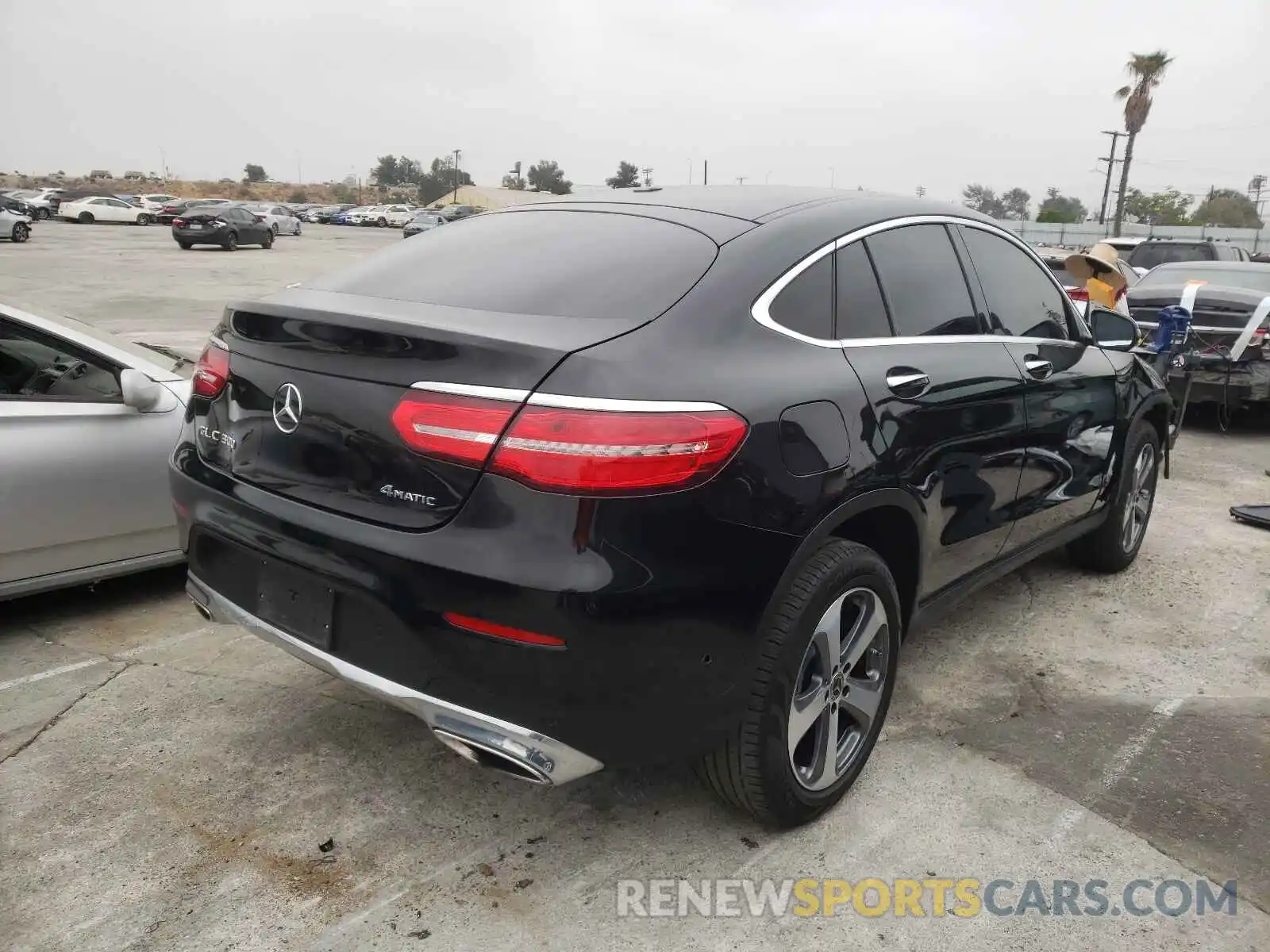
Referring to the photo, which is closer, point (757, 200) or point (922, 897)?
point (922, 897)

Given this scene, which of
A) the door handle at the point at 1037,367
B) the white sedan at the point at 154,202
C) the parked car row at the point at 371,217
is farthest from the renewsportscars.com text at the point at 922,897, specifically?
the parked car row at the point at 371,217

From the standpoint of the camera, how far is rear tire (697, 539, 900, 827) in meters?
2.41

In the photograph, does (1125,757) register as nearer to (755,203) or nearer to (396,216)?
(755,203)

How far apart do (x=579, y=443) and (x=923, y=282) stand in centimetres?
157

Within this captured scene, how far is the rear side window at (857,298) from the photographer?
277 cm

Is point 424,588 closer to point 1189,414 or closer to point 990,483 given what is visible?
point 990,483

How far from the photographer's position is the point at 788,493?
2336 millimetres

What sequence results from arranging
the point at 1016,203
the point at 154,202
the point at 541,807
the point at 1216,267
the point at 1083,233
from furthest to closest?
1. the point at 1016,203
2. the point at 154,202
3. the point at 1083,233
4. the point at 1216,267
5. the point at 541,807

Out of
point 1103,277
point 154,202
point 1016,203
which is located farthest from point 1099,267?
point 1016,203

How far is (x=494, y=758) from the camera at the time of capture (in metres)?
2.22

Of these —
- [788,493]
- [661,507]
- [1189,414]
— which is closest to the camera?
[661,507]

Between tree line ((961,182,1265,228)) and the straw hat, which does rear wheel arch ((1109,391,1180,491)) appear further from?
tree line ((961,182,1265,228))

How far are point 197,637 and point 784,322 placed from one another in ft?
8.85

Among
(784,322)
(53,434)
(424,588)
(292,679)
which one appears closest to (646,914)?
(424,588)
